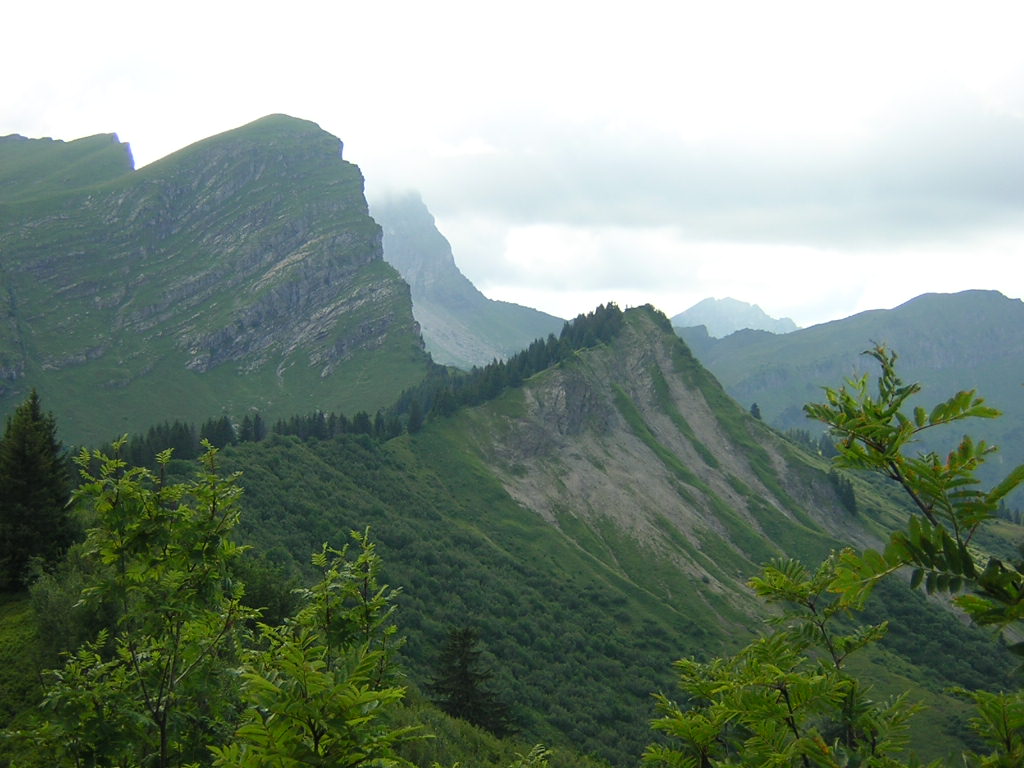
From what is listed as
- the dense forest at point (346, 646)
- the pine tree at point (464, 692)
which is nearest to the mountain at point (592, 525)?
the pine tree at point (464, 692)

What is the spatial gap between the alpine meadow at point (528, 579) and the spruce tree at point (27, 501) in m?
0.12

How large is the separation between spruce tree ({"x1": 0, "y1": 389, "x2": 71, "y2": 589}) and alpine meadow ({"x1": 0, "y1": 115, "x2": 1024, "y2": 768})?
0.39ft

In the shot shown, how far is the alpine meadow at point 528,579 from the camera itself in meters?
4.91

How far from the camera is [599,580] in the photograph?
101 m

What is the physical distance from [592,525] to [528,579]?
2656 cm

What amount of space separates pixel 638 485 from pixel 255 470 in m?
75.6

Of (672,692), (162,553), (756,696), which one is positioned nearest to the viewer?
(756,696)

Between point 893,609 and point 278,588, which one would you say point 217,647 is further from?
point 893,609

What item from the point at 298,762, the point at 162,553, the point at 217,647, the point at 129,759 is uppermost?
the point at 162,553

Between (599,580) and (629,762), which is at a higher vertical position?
(599,580)

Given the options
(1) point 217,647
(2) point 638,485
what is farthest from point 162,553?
(2) point 638,485

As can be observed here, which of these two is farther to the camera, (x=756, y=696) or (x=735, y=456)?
(x=735, y=456)

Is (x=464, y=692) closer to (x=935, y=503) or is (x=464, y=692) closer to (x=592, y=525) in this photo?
(x=935, y=503)

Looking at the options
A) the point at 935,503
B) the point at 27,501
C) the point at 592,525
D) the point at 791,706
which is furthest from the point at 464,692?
the point at 592,525
